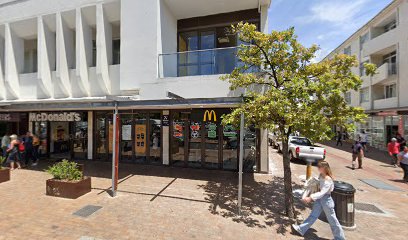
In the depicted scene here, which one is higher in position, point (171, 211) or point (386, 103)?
point (386, 103)

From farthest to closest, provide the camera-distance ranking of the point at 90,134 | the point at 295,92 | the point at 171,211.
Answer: the point at 90,134 < the point at 171,211 < the point at 295,92

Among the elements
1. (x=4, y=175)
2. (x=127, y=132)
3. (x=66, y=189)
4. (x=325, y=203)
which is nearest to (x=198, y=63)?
(x=127, y=132)

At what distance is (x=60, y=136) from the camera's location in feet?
42.8

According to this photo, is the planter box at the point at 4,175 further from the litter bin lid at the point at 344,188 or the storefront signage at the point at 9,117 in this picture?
the litter bin lid at the point at 344,188

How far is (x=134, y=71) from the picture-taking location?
9.52 meters

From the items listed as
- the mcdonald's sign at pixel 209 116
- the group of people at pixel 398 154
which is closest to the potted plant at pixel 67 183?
the mcdonald's sign at pixel 209 116

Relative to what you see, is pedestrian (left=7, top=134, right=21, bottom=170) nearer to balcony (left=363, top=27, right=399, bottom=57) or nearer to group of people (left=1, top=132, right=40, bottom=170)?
group of people (left=1, top=132, right=40, bottom=170)

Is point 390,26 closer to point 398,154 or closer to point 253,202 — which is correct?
point 398,154

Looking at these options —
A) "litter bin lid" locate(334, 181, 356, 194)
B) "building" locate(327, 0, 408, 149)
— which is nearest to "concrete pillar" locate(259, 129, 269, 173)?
"litter bin lid" locate(334, 181, 356, 194)

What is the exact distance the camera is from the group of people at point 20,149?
9.95 metres

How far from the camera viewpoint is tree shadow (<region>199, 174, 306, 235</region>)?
5297mm

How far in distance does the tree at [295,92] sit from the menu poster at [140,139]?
6459 millimetres

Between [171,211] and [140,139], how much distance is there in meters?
6.18

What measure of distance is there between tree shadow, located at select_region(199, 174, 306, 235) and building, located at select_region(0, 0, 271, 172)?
2028mm
